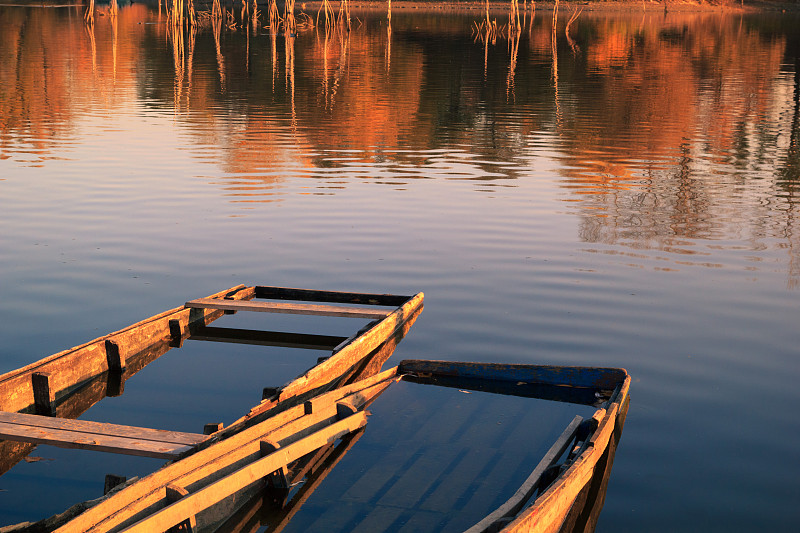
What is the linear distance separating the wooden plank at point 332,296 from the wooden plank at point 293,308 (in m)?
0.54

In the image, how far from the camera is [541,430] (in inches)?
356

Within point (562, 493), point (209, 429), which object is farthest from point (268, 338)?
point (562, 493)

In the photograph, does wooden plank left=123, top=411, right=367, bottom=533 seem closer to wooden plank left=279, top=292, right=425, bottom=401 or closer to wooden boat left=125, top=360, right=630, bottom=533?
wooden boat left=125, top=360, right=630, bottom=533

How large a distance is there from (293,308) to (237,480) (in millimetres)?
5125

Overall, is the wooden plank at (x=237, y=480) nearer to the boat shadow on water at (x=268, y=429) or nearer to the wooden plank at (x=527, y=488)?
the boat shadow on water at (x=268, y=429)

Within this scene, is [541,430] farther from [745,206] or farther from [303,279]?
[745,206]

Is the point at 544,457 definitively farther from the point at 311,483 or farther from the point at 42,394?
the point at 42,394

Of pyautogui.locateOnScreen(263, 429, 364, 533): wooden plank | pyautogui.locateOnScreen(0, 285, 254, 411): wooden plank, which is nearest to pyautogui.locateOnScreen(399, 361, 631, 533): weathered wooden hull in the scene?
pyautogui.locateOnScreen(263, 429, 364, 533): wooden plank

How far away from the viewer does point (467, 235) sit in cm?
1641

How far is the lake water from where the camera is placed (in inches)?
356

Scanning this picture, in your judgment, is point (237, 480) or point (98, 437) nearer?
point (237, 480)

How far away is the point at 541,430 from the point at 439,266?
580cm

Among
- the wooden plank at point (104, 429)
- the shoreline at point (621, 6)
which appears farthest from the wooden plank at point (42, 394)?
the shoreline at point (621, 6)

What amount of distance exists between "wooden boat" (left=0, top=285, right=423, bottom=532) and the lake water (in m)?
0.45
